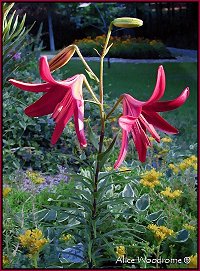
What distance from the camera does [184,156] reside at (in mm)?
2500

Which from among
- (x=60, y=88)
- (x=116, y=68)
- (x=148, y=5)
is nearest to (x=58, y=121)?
(x=60, y=88)

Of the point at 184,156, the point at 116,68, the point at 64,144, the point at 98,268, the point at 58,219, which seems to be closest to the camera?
the point at 98,268

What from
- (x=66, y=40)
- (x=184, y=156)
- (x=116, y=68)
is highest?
(x=66, y=40)

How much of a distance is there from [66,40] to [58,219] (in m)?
0.67

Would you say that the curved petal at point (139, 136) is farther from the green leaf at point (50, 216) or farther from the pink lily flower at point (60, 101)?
the green leaf at point (50, 216)

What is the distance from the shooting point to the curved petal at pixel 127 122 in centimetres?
101

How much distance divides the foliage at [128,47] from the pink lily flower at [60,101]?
67 cm

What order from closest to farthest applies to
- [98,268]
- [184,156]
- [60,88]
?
1. [60,88]
2. [98,268]
3. [184,156]

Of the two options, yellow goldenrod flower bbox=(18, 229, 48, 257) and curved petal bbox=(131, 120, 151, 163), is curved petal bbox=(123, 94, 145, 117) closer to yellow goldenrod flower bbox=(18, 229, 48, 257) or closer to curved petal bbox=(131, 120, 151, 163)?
curved petal bbox=(131, 120, 151, 163)

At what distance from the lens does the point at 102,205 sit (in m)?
1.36

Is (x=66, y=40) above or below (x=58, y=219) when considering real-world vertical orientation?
above

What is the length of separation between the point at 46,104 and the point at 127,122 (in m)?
0.19

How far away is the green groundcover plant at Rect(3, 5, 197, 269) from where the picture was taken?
1.10 metres

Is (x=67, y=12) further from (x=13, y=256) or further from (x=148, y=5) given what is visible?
(x=13, y=256)
